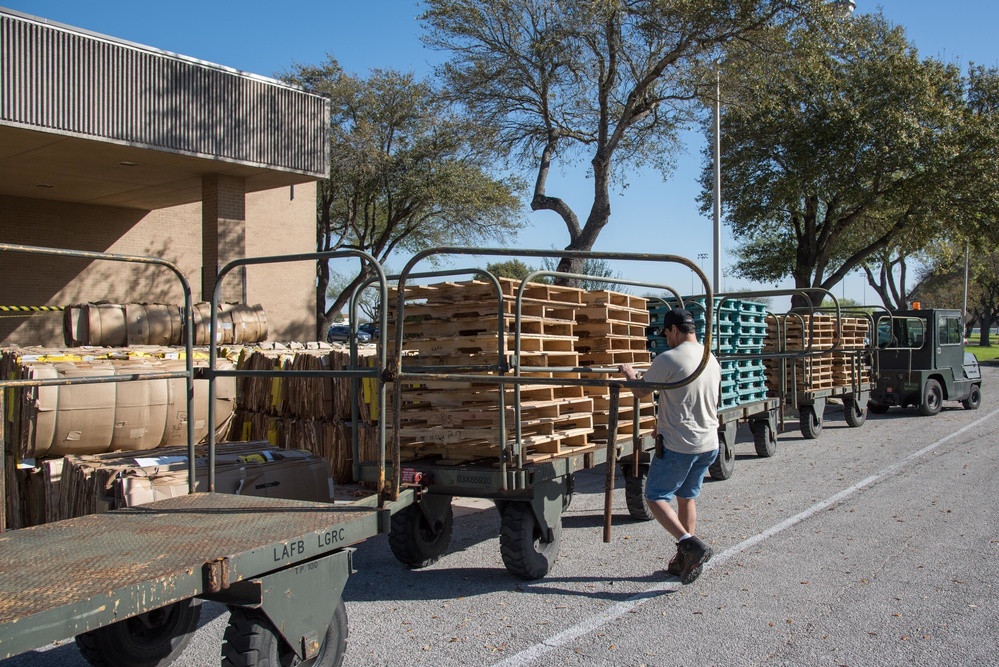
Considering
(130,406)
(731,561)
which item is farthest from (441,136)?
(731,561)

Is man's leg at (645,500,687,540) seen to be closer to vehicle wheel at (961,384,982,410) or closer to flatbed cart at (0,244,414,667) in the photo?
flatbed cart at (0,244,414,667)

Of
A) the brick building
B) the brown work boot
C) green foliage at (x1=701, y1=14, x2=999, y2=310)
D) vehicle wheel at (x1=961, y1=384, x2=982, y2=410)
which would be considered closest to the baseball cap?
the brown work boot

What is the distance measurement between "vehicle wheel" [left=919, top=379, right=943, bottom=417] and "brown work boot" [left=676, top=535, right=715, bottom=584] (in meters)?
13.7

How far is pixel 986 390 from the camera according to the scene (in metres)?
24.5

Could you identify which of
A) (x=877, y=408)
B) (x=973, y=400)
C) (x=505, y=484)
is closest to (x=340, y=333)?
(x=877, y=408)

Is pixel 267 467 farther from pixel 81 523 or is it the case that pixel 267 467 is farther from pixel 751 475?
pixel 751 475

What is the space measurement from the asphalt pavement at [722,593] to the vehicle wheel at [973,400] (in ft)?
34.1

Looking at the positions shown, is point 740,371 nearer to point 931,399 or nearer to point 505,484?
point 505,484

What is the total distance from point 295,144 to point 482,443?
1342 centimetres

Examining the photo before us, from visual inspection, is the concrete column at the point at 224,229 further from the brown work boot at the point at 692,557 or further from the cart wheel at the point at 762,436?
the brown work boot at the point at 692,557

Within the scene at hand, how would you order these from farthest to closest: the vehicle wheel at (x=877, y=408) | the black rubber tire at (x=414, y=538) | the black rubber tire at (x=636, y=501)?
the vehicle wheel at (x=877, y=408)
the black rubber tire at (x=636, y=501)
the black rubber tire at (x=414, y=538)

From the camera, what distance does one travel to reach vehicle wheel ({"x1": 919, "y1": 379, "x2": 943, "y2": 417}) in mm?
17516

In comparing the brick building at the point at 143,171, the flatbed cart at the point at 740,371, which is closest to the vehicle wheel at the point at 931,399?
the flatbed cart at the point at 740,371

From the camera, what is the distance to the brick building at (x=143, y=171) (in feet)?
47.5
